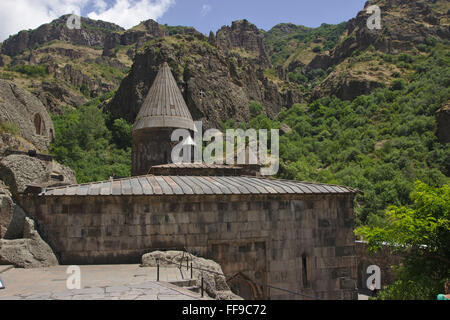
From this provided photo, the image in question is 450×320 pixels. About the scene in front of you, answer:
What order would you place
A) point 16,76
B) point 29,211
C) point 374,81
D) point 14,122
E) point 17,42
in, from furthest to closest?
point 17,42 → point 16,76 → point 374,81 → point 14,122 → point 29,211

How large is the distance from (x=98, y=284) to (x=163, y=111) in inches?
332

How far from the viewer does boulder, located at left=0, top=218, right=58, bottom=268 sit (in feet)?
20.3

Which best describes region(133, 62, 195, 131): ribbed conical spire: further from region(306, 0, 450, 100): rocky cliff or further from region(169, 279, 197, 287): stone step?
region(306, 0, 450, 100): rocky cliff

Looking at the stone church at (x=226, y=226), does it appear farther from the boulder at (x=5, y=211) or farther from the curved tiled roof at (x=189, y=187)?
the boulder at (x=5, y=211)

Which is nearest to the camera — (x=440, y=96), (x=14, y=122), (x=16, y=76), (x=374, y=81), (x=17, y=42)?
(x=14, y=122)

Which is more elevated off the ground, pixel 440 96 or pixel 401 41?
pixel 401 41

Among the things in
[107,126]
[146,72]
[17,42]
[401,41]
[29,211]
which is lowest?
[29,211]

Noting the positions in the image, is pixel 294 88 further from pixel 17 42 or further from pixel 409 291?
pixel 17 42

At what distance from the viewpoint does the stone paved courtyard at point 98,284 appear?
429 centimetres

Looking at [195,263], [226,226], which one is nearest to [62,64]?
[226,226]

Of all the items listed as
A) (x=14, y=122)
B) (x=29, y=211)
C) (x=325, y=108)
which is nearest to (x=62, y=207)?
(x=29, y=211)

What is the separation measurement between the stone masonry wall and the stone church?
0.7 inches

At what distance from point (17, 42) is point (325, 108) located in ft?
289

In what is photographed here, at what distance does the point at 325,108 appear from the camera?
148 ft
